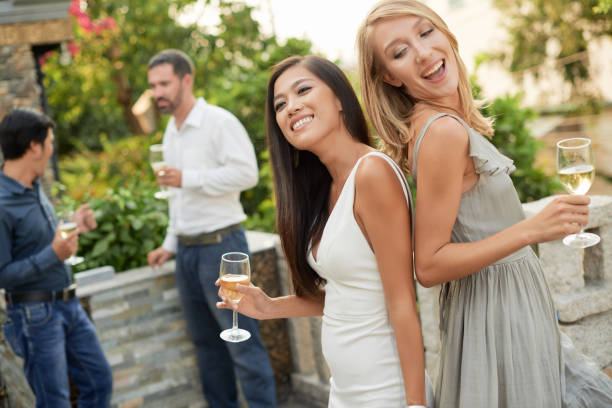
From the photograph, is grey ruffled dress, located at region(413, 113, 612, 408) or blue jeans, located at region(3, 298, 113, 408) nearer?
grey ruffled dress, located at region(413, 113, 612, 408)

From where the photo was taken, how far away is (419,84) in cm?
183

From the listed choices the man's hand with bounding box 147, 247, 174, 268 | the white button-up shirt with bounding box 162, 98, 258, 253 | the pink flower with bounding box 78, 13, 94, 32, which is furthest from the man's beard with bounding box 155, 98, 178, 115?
the pink flower with bounding box 78, 13, 94, 32

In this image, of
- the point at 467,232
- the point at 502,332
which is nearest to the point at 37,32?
the point at 467,232

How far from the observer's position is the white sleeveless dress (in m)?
1.82

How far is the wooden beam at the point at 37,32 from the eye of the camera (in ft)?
25.4

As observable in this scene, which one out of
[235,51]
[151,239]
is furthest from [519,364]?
[235,51]

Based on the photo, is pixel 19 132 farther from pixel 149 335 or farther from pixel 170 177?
pixel 149 335

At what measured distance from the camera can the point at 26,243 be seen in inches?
135

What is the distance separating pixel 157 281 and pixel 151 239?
2.05 ft

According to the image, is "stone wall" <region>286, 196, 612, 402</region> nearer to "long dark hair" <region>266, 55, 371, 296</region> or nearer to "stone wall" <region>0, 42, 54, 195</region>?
"long dark hair" <region>266, 55, 371, 296</region>

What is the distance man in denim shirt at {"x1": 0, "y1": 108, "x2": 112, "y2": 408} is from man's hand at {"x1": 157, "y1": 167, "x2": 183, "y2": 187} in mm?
555

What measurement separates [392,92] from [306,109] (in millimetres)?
270

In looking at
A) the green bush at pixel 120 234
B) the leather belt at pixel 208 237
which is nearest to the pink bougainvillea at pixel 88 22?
the green bush at pixel 120 234

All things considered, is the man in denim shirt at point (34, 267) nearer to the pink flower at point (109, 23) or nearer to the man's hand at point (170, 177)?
the man's hand at point (170, 177)
